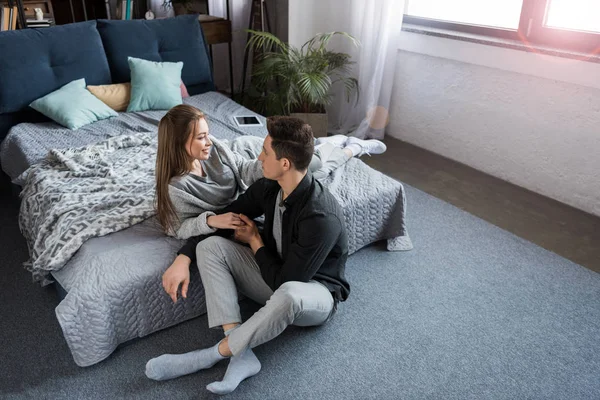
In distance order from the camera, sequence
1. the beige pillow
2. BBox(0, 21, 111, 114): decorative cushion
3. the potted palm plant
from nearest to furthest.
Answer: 1. BBox(0, 21, 111, 114): decorative cushion
2. the beige pillow
3. the potted palm plant

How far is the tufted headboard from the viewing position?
8.98 feet

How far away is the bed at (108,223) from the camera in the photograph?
162cm

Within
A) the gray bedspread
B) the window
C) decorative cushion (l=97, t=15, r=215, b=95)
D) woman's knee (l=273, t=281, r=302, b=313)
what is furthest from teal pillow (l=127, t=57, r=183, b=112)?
woman's knee (l=273, t=281, r=302, b=313)

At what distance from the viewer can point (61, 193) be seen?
198 centimetres

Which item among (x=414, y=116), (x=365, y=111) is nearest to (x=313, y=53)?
(x=365, y=111)

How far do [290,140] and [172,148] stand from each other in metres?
0.44

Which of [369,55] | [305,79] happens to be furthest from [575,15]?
[305,79]

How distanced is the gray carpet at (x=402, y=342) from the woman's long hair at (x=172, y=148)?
48 cm

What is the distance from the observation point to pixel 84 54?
9.53 ft

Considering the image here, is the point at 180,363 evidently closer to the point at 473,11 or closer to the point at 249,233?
the point at 249,233

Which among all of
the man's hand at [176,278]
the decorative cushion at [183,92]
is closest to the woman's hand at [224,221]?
the man's hand at [176,278]

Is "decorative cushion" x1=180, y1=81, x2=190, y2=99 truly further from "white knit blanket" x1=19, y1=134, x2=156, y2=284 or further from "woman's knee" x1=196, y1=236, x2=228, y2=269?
"woman's knee" x1=196, y1=236, x2=228, y2=269

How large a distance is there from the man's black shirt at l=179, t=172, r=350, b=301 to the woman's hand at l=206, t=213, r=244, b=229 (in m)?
0.08

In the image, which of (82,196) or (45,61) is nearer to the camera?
(82,196)
